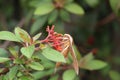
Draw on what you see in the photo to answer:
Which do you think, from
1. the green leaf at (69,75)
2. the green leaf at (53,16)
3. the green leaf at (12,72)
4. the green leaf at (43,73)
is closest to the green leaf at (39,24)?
the green leaf at (53,16)

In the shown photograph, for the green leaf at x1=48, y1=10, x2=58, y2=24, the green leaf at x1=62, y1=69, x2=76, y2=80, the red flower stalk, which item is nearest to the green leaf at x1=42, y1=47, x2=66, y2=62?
the red flower stalk

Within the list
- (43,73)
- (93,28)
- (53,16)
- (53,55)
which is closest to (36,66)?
(53,55)

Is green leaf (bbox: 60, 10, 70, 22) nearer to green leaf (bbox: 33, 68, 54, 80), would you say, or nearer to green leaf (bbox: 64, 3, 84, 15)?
green leaf (bbox: 64, 3, 84, 15)

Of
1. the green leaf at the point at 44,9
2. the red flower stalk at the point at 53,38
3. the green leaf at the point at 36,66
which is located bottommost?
the green leaf at the point at 36,66

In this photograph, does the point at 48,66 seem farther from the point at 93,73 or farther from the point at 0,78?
the point at 93,73

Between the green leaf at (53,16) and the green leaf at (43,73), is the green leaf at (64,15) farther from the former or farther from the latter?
the green leaf at (43,73)

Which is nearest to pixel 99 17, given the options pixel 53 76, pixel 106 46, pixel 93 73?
pixel 106 46
